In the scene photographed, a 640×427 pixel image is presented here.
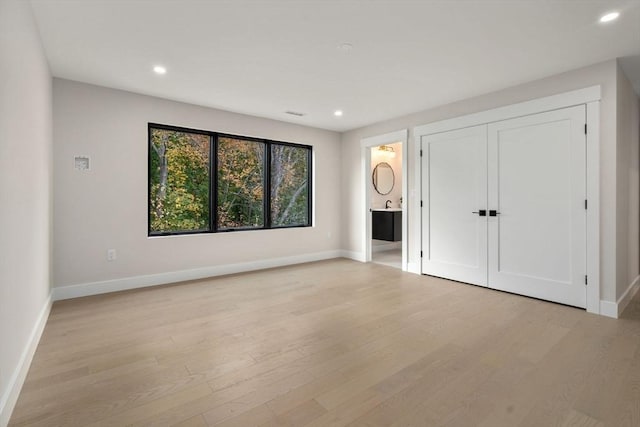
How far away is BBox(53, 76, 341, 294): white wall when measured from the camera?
11.8ft

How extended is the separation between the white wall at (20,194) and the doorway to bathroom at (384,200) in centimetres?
432

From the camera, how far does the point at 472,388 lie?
6.23 ft

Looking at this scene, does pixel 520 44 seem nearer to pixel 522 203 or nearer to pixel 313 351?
pixel 522 203

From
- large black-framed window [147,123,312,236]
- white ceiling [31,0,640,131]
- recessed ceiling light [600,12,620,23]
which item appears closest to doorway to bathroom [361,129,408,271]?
large black-framed window [147,123,312,236]

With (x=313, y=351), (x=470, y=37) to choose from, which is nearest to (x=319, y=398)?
(x=313, y=351)

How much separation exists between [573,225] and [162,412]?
391 cm

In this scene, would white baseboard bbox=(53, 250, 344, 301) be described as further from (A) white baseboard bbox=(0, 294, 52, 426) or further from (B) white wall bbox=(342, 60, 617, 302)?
(B) white wall bbox=(342, 60, 617, 302)

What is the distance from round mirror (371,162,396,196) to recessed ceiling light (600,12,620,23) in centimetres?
469

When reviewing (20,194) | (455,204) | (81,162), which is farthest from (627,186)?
(81,162)

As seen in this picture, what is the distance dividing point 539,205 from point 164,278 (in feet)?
15.3

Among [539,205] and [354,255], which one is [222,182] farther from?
[539,205]

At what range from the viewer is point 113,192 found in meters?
3.91

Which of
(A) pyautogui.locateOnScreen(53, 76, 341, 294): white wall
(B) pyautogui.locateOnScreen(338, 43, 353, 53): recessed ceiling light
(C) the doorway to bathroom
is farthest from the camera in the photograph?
(C) the doorway to bathroom

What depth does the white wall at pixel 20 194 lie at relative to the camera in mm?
1679
